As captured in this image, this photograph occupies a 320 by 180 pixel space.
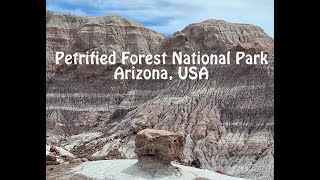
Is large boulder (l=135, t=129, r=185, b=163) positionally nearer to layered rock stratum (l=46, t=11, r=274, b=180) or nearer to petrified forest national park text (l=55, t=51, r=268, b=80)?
petrified forest national park text (l=55, t=51, r=268, b=80)

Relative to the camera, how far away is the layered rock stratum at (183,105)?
172 ft

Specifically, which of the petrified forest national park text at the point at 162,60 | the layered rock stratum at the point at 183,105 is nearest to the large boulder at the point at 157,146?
the petrified forest national park text at the point at 162,60

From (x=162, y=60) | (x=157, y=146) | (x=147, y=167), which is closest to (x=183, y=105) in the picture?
(x=162, y=60)

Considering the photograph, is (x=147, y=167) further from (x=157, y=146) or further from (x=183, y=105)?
(x=183, y=105)

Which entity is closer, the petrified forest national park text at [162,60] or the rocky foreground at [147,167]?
the petrified forest national park text at [162,60]

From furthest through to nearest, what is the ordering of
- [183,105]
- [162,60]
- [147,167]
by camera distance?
1. [183,105]
2. [162,60]
3. [147,167]

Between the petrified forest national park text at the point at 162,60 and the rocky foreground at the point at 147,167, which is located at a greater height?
the petrified forest national park text at the point at 162,60

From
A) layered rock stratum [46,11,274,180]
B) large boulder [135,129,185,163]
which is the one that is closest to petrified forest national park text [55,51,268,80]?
large boulder [135,129,185,163]

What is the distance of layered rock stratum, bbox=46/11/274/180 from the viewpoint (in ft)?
172

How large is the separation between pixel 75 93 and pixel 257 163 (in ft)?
135

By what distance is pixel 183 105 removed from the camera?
205 ft

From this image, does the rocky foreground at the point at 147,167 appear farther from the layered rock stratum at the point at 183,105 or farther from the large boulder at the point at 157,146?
the layered rock stratum at the point at 183,105

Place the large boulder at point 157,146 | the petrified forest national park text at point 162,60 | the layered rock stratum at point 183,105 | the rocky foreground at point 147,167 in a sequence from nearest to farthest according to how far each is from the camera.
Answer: the petrified forest national park text at point 162,60
the rocky foreground at point 147,167
the large boulder at point 157,146
the layered rock stratum at point 183,105
